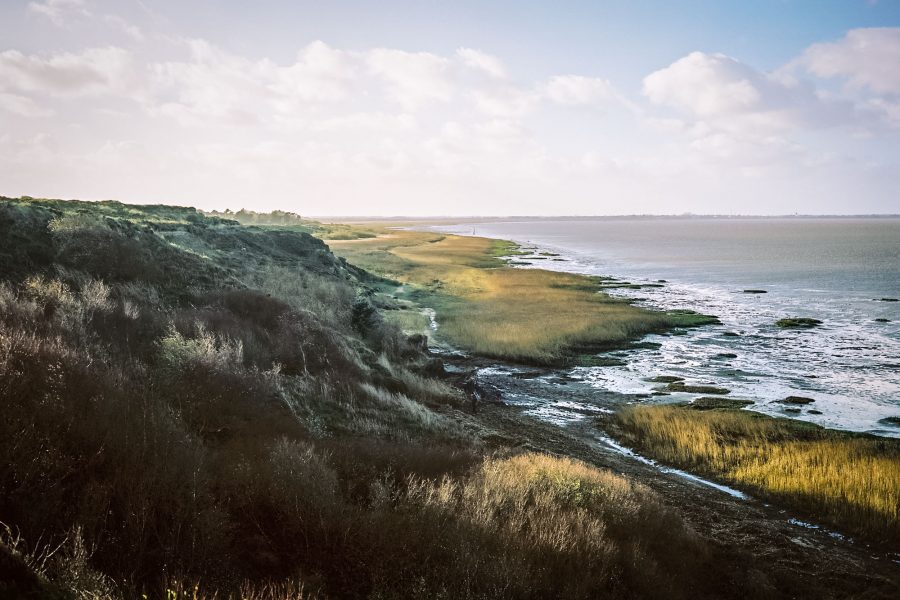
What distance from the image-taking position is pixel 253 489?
7039 mm

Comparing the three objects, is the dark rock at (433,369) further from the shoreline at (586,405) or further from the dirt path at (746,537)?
the dirt path at (746,537)

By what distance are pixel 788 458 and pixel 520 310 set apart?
28.5 m

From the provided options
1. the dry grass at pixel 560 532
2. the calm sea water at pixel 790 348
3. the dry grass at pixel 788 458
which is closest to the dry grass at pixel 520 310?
the calm sea water at pixel 790 348

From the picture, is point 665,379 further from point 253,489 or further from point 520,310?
point 253,489

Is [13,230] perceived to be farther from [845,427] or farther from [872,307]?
[872,307]

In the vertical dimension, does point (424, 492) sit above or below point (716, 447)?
above

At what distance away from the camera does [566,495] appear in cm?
987

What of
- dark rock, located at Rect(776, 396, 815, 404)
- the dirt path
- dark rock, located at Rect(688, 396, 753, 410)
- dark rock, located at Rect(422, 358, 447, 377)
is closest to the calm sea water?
dark rock, located at Rect(776, 396, 815, 404)

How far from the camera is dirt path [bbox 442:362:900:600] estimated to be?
9.77 metres

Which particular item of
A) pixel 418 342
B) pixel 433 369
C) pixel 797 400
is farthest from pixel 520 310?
pixel 797 400

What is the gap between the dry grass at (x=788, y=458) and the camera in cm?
1365

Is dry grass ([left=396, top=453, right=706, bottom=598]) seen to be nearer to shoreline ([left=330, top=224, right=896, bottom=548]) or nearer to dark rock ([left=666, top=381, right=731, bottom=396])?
shoreline ([left=330, top=224, right=896, bottom=548])

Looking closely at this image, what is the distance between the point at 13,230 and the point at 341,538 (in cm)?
1840

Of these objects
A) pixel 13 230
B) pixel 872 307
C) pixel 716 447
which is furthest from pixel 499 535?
pixel 872 307
